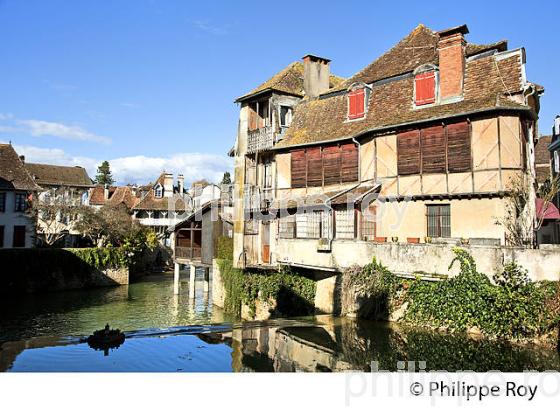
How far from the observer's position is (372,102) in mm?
20641

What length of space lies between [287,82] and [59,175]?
145 ft

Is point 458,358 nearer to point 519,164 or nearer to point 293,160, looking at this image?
point 519,164

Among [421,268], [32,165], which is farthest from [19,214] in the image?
[421,268]

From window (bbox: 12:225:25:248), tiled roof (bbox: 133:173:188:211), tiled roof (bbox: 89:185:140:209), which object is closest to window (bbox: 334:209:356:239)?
window (bbox: 12:225:25:248)

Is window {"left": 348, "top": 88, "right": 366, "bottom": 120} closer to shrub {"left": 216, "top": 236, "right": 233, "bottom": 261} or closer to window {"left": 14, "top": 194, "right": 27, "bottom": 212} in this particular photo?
shrub {"left": 216, "top": 236, "right": 233, "bottom": 261}

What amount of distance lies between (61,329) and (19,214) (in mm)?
18366

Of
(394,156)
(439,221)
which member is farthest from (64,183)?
(439,221)

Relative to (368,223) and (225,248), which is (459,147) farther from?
(225,248)

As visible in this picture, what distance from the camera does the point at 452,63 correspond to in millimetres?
17734

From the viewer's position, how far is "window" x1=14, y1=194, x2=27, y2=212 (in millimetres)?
36531

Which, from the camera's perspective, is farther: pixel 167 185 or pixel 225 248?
pixel 167 185

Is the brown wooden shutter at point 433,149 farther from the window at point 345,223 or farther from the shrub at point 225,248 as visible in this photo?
the shrub at point 225,248

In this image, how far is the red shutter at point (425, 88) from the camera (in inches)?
711

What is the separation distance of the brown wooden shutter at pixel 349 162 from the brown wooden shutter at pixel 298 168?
7.69 feet
